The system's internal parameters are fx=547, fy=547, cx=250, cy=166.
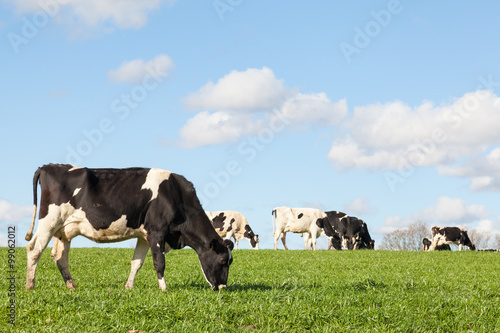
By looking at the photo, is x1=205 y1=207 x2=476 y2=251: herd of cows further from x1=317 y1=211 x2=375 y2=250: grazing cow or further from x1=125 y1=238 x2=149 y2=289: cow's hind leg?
x1=125 y1=238 x2=149 y2=289: cow's hind leg

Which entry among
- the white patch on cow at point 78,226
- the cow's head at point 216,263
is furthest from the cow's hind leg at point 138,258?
the cow's head at point 216,263

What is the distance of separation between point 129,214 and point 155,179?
946 millimetres

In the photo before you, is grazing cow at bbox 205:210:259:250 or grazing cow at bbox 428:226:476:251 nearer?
grazing cow at bbox 205:210:259:250

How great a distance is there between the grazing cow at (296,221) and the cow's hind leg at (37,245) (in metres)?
28.0

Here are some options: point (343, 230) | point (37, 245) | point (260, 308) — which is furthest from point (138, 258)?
point (343, 230)

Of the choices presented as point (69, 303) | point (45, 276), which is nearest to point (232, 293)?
point (69, 303)

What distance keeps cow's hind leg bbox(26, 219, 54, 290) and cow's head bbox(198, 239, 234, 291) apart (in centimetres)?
341

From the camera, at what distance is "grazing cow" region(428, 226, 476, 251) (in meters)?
45.2

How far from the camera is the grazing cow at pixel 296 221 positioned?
3928 cm

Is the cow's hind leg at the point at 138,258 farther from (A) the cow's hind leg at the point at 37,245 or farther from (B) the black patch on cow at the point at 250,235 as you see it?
(B) the black patch on cow at the point at 250,235

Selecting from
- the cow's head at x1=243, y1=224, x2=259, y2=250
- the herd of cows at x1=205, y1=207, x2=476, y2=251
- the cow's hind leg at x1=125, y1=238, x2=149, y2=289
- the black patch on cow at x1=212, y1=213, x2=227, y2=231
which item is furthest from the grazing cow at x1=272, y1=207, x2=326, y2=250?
the cow's hind leg at x1=125, y1=238, x2=149, y2=289

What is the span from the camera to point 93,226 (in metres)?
11.7

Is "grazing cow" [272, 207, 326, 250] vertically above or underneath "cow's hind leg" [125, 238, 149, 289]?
above

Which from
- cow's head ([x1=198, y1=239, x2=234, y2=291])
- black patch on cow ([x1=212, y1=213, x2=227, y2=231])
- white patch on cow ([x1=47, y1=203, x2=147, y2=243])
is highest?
black patch on cow ([x1=212, y1=213, x2=227, y2=231])
